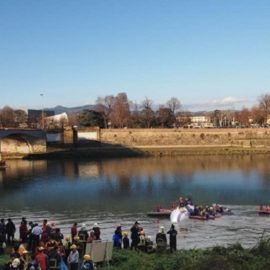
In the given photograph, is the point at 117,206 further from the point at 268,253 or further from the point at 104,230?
the point at 268,253

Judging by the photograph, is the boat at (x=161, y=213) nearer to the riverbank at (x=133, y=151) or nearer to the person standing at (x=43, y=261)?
the person standing at (x=43, y=261)

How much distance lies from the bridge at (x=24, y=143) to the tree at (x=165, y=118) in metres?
41.9

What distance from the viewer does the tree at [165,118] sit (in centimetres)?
12786

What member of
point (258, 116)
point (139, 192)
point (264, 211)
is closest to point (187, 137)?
point (258, 116)

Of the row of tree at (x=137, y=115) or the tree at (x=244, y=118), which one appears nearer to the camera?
the row of tree at (x=137, y=115)

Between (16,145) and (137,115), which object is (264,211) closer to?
(16,145)

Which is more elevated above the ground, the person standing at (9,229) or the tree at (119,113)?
the tree at (119,113)

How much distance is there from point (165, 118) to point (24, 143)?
45208 millimetres

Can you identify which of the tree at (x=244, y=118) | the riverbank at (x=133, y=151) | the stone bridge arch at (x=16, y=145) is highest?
the tree at (x=244, y=118)

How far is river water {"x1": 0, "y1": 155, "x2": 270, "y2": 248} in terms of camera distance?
29750 millimetres

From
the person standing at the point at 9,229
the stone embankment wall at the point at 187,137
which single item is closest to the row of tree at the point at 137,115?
the stone embankment wall at the point at 187,137

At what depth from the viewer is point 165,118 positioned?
128625 mm

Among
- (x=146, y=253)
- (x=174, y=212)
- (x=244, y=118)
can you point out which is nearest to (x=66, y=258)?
(x=146, y=253)

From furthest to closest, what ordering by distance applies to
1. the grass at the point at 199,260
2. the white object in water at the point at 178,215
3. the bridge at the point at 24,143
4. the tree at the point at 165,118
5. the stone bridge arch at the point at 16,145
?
the tree at the point at 165,118 < the stone bridge arch at the point at 16,145 < the bridge at the point at 24,143 < the white object in water at the point at 178,215 < the grass at the point at 199,260
